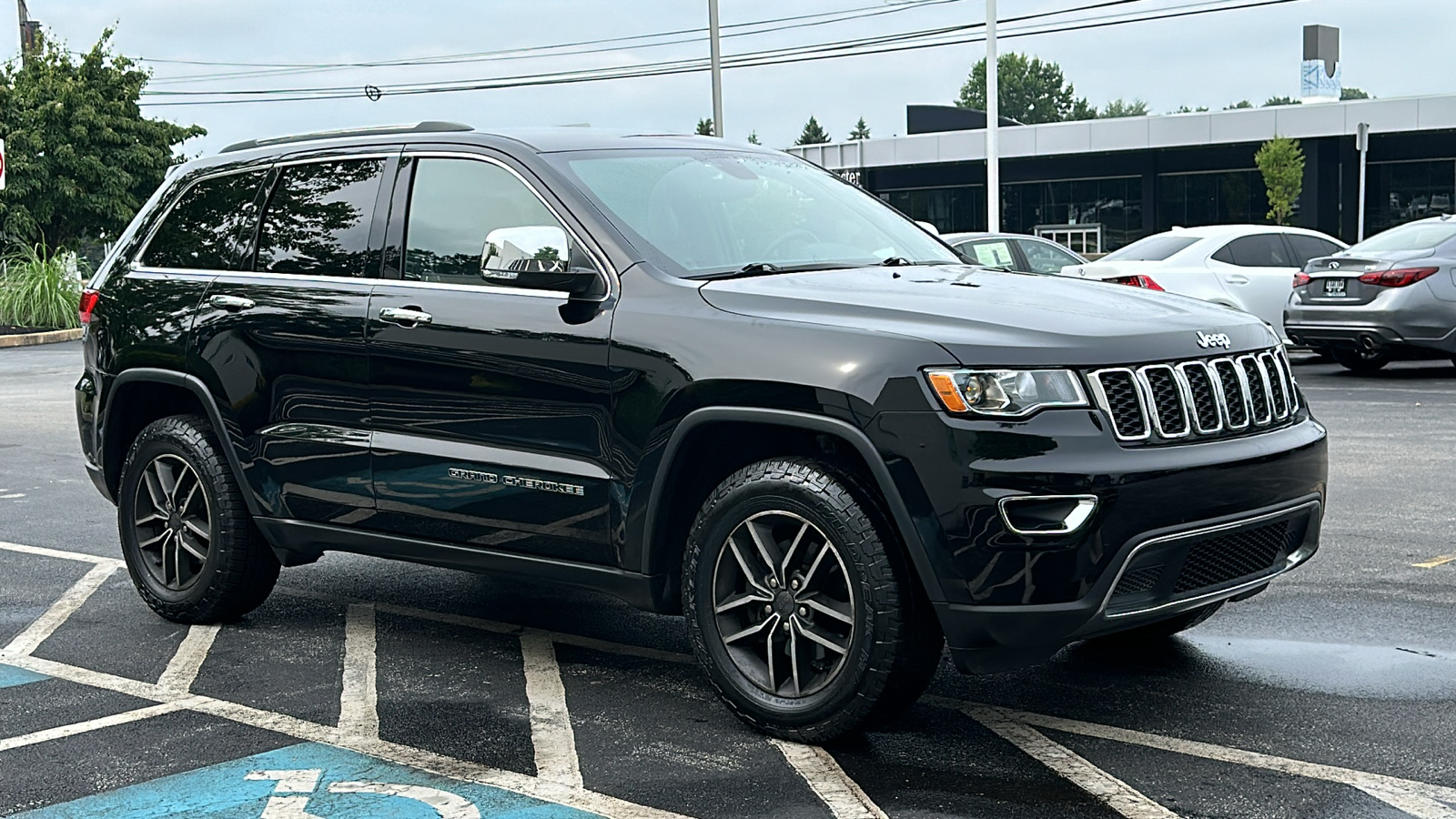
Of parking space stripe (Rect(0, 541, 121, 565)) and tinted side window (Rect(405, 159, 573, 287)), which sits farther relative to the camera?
parking space stripe (Rect(0, 541, 121, 565))

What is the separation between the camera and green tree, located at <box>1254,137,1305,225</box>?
47.1m

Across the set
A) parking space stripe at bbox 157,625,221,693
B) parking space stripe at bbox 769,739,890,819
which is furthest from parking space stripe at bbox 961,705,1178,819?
parking space stripe at bbox 157,625,221,693

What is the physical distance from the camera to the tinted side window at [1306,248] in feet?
58.9

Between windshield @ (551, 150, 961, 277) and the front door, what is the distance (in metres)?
0.28

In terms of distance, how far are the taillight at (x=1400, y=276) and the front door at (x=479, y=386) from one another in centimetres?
1172

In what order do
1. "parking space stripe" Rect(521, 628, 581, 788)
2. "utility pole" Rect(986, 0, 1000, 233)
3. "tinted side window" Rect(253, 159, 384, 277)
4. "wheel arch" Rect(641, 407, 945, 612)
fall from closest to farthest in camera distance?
"wheel arch" Rect(641, 407, 945, 612)
"parking space stripe" Rect(521, 628, 581, 788)
"tinted side window" Rect(253, 159, 384, 277)
"utility pole" Rect(986, 0, 1000, 233)

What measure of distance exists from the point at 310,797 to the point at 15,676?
206 centimetres

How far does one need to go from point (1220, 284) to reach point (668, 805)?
14.2 metres

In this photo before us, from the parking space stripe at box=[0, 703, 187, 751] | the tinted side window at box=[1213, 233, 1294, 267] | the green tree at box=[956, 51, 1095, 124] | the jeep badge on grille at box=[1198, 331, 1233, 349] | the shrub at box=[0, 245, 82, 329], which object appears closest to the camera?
the jeep badge on grille at box=[1198, 331, 1233, 349]

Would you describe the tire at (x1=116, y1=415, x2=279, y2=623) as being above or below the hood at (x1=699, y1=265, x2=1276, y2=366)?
below

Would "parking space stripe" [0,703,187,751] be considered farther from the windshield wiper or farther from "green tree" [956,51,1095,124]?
"green tree" [956,51,1095,124]

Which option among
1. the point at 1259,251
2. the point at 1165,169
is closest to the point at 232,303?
the point at 1259,251

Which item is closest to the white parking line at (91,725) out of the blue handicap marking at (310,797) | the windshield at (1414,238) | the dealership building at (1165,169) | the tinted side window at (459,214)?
the blue handicap marking at (310,797)

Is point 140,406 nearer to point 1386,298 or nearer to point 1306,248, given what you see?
point 1386,298
